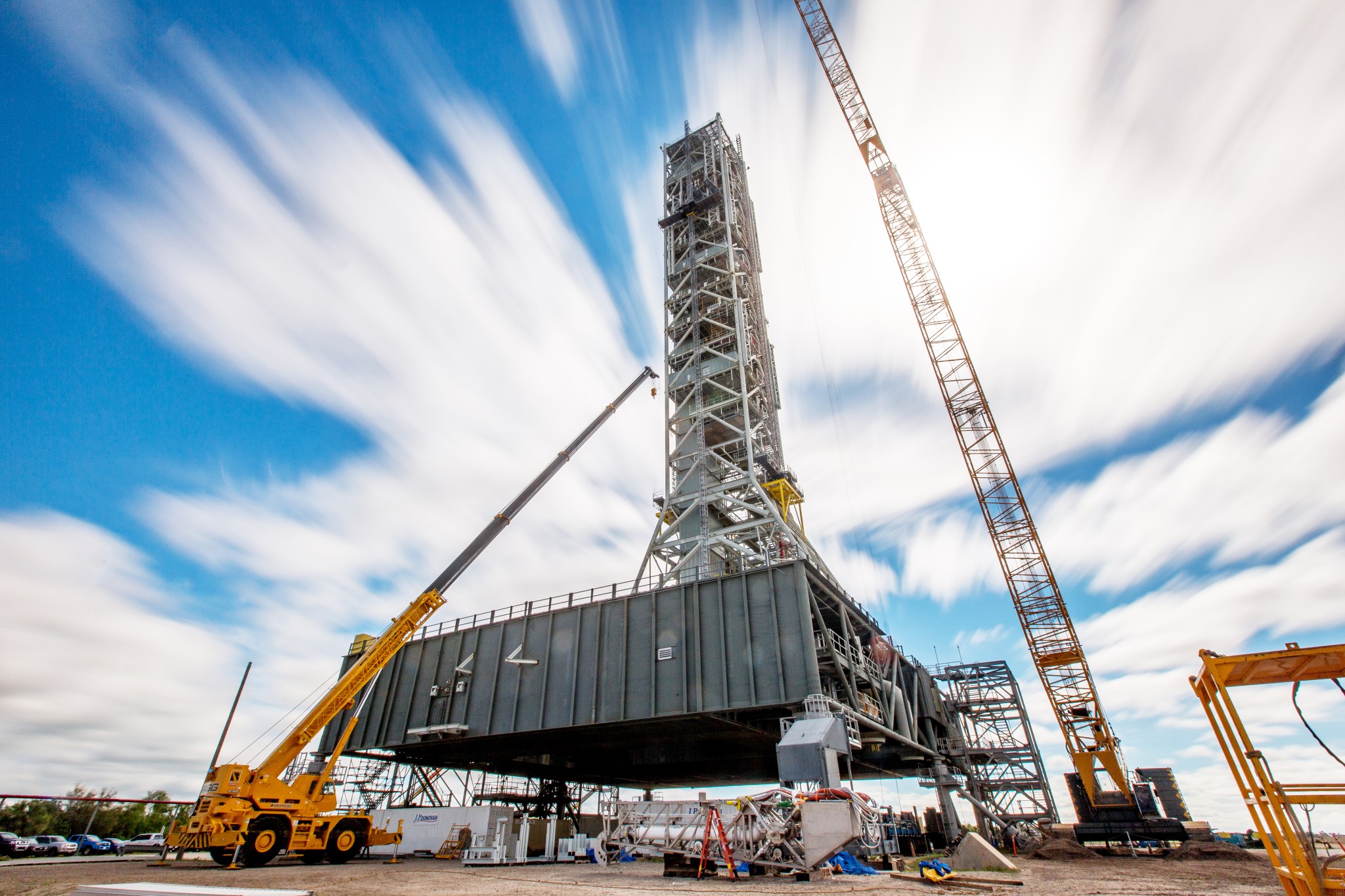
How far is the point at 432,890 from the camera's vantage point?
1149cm

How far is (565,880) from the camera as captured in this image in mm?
13641

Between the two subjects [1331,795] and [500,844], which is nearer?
[1331,795]

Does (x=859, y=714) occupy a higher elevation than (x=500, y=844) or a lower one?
higher

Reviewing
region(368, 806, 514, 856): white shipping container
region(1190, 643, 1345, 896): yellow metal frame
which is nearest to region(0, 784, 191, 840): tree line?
region(368, 806, 514, 856): white shipping container

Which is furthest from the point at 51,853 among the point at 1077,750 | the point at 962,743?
the point at 1077,750

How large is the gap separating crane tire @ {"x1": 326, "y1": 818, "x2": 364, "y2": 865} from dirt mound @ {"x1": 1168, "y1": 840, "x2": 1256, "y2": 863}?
1225 inches

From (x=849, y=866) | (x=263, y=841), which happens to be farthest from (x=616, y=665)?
(x=263, y=841)

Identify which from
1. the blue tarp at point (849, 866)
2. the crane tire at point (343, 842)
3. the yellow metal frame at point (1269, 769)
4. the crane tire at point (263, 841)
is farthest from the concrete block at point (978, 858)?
the crane tire at point (263, 841)

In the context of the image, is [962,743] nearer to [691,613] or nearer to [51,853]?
[691,613]

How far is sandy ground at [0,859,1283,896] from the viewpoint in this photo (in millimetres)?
11422

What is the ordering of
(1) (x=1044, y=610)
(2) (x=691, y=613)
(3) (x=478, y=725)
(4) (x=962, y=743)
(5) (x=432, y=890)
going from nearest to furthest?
1. (5) (x=432, y=890)
2. (2) (x=691, y=613)
3. (3) (x=478, y=725)
4. (4) (x=962, y=743)
5. (1) (x=1044, y=610)

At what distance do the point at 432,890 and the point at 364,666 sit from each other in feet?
51.9

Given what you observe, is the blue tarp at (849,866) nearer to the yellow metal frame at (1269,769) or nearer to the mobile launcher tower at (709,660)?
the mobile launcher tower at (709,660)

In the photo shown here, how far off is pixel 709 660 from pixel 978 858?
10244 millimetres
